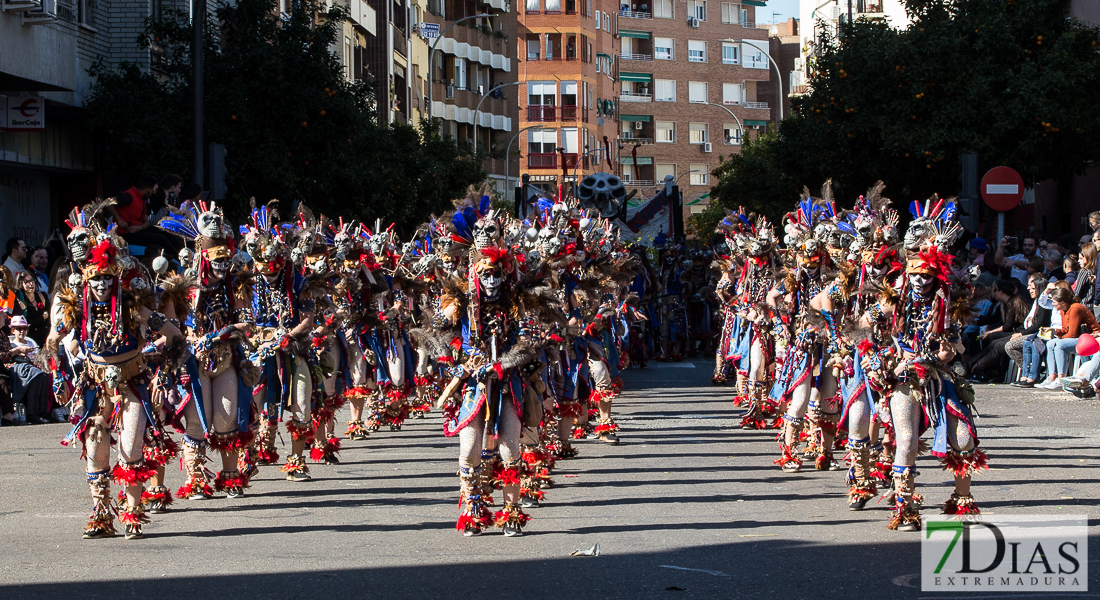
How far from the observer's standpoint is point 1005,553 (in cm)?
805

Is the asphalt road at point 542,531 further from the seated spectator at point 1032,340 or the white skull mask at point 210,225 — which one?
the seated spectator at point 1032,340

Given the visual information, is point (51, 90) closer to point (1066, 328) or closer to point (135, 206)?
point (135, 206)

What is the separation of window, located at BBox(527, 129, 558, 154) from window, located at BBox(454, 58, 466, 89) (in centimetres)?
2063

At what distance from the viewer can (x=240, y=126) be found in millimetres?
23656

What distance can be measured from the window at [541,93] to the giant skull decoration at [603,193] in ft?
227

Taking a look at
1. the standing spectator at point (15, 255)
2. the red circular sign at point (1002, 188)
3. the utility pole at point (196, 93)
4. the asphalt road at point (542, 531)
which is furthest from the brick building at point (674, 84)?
the asphalt road at point (542, 531)

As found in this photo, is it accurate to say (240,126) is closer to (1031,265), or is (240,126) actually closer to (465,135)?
(1031,265)

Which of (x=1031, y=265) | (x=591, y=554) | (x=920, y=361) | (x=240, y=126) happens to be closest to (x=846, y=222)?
(x=920, y=361)

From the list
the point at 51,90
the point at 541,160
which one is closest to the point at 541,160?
the point at 541,160

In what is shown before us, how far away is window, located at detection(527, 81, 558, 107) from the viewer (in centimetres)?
9206

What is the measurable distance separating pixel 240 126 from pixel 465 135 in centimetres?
4832

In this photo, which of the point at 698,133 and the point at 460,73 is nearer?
the point at 460,73

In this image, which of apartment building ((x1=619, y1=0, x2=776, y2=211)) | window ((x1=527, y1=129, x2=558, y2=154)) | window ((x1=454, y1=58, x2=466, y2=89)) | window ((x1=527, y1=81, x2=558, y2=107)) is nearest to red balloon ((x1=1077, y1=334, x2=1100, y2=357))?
window ((x1=454, y1=58, x2=466, y2=89))

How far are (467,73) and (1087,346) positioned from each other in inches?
2235
